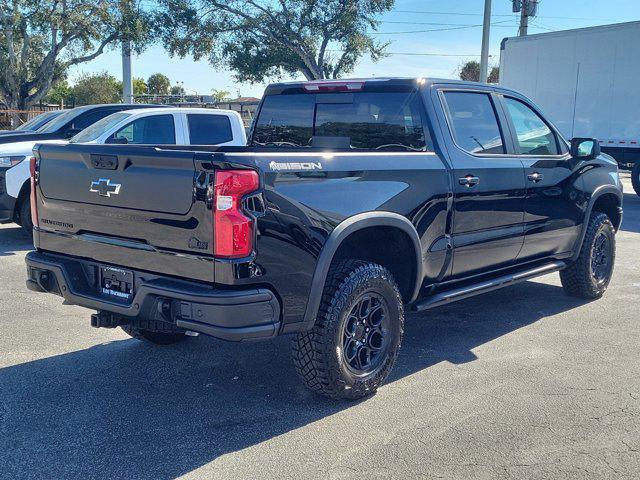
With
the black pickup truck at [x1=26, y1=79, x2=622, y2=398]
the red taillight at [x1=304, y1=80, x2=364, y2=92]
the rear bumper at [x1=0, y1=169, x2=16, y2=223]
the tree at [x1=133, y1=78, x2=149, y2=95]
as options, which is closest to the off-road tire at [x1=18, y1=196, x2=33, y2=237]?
the rear bumper at [x1=0, y1=169, x2=16, y2=223]

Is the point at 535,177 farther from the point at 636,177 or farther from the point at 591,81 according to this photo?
the point at 591,81

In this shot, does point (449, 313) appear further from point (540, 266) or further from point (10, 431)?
point (10, 431)

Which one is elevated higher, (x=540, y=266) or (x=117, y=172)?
(x=117, y=172)

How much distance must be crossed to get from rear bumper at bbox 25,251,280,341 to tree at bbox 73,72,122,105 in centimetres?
4372

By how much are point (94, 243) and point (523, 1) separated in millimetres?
30327

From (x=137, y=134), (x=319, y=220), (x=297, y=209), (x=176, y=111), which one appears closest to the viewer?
(x=297, y=209)

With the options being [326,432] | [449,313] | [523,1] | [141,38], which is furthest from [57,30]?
[326,432]

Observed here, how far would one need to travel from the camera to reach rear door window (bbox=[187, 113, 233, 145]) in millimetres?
9914

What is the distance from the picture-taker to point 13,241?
31.3ft

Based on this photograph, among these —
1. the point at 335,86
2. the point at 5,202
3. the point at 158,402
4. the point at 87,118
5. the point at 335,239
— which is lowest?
the point at 158,402

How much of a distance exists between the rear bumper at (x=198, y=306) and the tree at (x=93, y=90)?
143 ft

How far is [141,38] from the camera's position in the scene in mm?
28766

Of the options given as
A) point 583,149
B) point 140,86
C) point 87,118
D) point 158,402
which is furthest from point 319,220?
point 140,86

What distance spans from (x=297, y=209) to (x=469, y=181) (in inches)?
66.1
